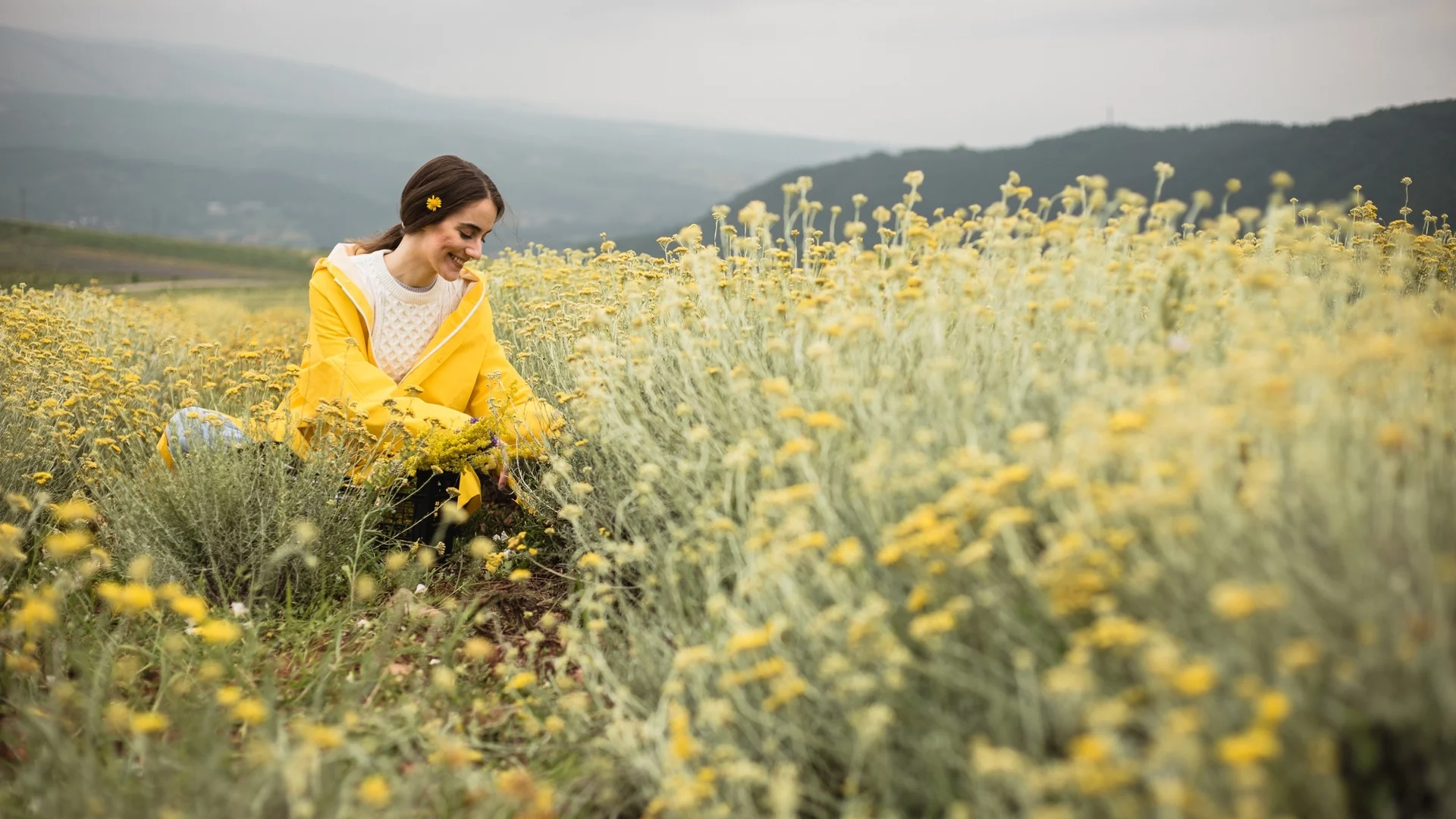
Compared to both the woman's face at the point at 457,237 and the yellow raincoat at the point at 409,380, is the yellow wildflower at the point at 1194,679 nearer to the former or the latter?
the yellow raincoat at the point at 409,380

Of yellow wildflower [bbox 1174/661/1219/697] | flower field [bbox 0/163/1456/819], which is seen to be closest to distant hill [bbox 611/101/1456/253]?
flower field [bbox 0/163/1456/819]

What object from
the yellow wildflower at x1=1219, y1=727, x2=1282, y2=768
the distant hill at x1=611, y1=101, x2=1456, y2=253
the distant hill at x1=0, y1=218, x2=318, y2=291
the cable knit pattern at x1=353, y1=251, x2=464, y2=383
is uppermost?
the distant hill at x1=611, y1=101, x2=1456, y2=253

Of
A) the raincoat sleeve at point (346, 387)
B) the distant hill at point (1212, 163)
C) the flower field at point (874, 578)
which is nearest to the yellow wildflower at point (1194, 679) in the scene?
the flower field at point (874, 578)

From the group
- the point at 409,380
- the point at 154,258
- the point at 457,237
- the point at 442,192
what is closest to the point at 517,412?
the point at 409,380

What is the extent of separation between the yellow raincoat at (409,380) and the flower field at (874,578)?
18 cm

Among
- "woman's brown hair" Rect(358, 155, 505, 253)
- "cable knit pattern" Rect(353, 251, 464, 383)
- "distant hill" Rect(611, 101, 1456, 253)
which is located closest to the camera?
"woman's brown hair" Rect(358, 155, 505, 253)

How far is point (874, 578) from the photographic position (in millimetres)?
1863

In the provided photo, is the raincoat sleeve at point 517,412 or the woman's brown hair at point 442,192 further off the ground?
the woman's brown hair at point 442,192

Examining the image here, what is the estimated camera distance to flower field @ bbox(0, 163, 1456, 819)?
1.28 metres

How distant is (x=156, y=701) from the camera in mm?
2135

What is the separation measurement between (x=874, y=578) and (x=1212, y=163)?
72.1 metres

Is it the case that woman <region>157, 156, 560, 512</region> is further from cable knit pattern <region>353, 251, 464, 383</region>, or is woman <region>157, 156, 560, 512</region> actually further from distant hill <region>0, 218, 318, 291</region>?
distant hill <region>0, 218, 318, 291</region>

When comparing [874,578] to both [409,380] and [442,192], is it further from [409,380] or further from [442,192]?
[442,192]

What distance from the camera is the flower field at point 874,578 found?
128 cm
